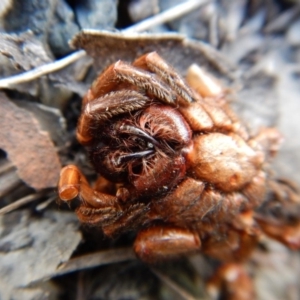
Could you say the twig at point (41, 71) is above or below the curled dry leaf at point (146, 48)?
below

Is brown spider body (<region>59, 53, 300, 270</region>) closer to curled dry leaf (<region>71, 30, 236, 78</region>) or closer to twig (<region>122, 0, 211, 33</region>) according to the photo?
curled dry leaf (<region>71, 30, 236, 78</region>)

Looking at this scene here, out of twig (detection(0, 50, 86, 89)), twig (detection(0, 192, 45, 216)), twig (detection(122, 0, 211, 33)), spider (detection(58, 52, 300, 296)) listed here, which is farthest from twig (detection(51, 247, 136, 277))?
twig (detection(122, 0, 211, 33))

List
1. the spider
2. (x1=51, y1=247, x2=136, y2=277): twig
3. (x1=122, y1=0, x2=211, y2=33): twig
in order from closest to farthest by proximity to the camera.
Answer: the spider, (x1=51, y1=247, x2=136, y2=277): twig, (x1=122, y1=0, x2=211, y2=33): twig

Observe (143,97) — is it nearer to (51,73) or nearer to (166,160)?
(166,160)

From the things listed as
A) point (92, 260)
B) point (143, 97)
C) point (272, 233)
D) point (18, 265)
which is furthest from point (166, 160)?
point (272, 233)

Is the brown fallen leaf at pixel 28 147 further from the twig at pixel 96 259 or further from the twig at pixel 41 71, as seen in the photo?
the twig at pixel 96 259

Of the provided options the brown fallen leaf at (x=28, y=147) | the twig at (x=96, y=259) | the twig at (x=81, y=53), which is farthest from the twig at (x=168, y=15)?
the twig at (x=96, y=259)

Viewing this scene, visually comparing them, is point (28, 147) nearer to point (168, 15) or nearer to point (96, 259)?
point (96, 259)
